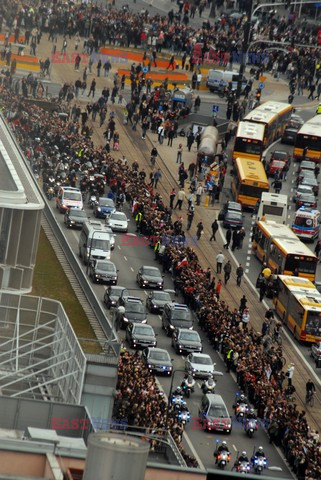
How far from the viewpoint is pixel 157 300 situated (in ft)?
292

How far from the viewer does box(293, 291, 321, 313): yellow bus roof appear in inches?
3504

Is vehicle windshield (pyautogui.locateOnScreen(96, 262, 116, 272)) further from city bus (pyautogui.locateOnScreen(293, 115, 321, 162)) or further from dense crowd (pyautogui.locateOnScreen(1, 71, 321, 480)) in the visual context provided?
city bus (pyautogui.locateOnScreen(293, 115, 321, 162))

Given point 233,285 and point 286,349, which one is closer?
point 286,349

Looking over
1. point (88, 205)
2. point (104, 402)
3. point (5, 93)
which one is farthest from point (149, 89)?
point (104, 402)

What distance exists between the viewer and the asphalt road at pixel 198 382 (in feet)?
239

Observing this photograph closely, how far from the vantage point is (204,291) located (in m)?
89.2

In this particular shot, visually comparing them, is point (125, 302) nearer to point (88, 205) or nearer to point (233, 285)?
point (233, 285)

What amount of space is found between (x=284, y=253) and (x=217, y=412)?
22728 mm

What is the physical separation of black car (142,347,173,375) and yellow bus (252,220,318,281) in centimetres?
1775

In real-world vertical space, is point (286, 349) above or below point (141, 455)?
below

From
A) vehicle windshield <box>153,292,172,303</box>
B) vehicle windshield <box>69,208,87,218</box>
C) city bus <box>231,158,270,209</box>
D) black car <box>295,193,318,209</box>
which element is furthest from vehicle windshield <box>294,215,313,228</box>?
vehicle windshield <box>153,292,172,303</box>

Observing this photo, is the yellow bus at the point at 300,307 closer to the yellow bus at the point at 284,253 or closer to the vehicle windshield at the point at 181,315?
the yellow bus at the point at 284,253

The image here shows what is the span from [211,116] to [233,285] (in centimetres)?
3606

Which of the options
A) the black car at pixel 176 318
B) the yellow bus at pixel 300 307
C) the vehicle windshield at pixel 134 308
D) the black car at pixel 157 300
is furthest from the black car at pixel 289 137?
the vehicle windshield at pixel 134 308
